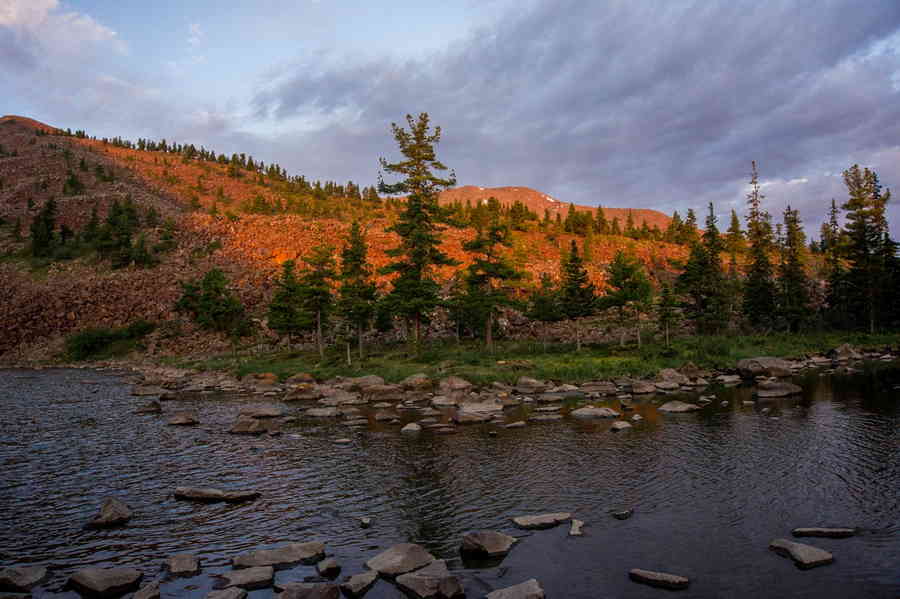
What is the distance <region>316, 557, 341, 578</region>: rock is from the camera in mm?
9008

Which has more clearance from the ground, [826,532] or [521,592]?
[826,532]

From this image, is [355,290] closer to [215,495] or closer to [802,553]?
[215,495]

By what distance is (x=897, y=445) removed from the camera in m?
15.6

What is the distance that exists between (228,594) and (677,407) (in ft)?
66.5

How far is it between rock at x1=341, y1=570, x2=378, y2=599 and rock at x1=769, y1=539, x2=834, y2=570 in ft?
23.8

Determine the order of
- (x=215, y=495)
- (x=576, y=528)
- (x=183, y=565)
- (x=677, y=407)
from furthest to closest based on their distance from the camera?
(x=677, y=407)
(x=215, y=495)
(x=576, y=528)
(x=183, y=565)

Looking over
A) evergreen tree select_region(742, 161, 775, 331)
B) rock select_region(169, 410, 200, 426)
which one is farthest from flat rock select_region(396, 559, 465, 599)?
evergreen tree select_region(742, 161, 775, 331)

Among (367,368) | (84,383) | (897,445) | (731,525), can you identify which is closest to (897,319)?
(897,445)

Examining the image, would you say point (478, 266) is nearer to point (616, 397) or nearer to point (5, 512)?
point (616, 397)

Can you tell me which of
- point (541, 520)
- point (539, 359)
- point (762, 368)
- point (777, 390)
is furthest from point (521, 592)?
point (762, 368)

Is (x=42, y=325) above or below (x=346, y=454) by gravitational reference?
above

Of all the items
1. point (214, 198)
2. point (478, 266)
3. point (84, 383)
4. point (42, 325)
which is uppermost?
point (214, 198)

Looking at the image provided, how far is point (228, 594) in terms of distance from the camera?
8.03 metres

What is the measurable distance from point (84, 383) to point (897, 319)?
79.6m
